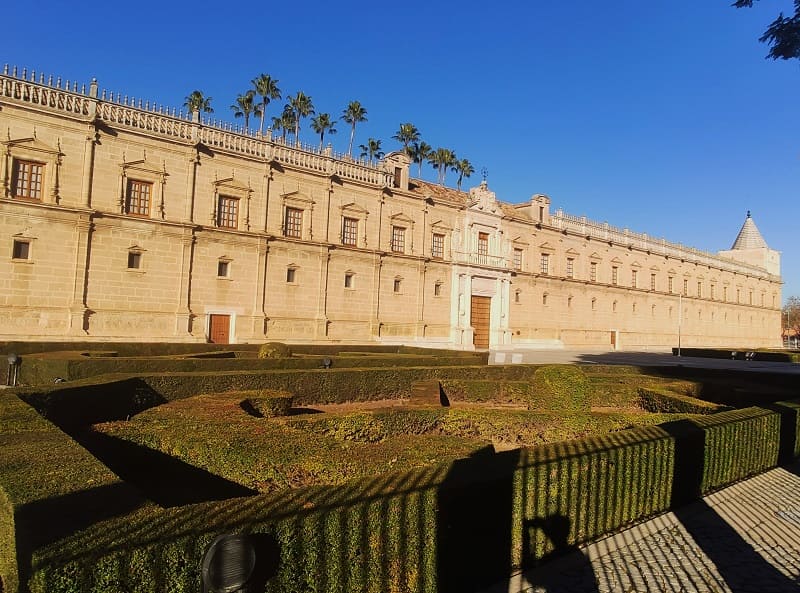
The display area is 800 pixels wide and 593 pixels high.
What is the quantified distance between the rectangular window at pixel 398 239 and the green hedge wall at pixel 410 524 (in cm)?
2600

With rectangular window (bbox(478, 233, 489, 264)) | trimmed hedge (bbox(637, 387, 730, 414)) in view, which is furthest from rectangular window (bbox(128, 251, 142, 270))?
rectangular window (bbox(478, 233, 489, 264))

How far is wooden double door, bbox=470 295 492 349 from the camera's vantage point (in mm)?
35656

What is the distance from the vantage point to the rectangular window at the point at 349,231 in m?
29.8

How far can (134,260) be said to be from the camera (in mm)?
22844

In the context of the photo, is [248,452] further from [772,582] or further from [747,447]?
[747,447]

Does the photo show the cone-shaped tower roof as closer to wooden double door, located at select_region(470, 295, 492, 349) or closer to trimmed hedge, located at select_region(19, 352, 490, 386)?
wooden double door, located at select_region(470, 295, 492, 349)

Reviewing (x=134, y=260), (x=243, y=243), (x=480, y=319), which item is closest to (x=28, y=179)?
(x=134, y=260)

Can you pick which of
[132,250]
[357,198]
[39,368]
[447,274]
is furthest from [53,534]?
[447,274]

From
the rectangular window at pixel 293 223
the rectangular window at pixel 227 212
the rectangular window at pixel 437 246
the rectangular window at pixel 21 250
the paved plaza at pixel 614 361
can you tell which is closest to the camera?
the rectangular window at pixel 21 250

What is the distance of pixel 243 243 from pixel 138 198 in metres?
5.02

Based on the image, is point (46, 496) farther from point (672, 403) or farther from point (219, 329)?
point (219, 329)

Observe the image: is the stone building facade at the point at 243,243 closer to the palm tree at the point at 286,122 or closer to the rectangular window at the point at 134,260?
the rectangular window at the point at 134,260

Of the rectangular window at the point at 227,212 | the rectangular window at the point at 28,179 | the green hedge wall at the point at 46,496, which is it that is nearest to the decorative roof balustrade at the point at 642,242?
the rectangular window at the point at 227,212

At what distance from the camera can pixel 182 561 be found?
2.80 meters
